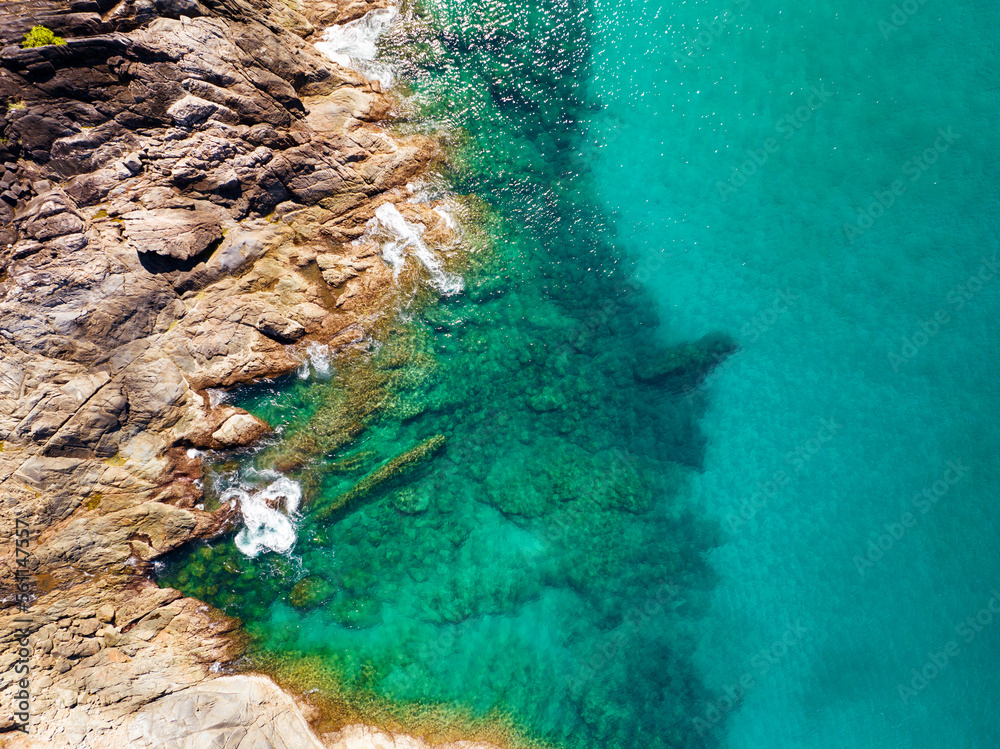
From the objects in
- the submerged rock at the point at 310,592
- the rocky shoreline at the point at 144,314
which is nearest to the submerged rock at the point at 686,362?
the rocky shoreline at the point at 144,314

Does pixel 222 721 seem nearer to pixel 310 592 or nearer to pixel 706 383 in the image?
pixel 310 592

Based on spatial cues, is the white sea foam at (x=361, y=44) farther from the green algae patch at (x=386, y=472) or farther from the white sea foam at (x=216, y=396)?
the green algae patch at (x=386, y=472)

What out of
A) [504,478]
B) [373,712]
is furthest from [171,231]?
[373,712]

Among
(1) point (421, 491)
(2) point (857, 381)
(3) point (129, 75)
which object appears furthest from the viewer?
(2) point (857, 381)

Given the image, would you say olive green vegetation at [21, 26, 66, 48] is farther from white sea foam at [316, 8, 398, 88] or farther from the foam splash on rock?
the foam splash on rock

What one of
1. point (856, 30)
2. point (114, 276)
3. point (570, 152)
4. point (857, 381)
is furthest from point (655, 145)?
point (114, 276)

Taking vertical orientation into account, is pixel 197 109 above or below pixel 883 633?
above

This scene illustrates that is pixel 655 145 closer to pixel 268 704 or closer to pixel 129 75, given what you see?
pixel 129 75
